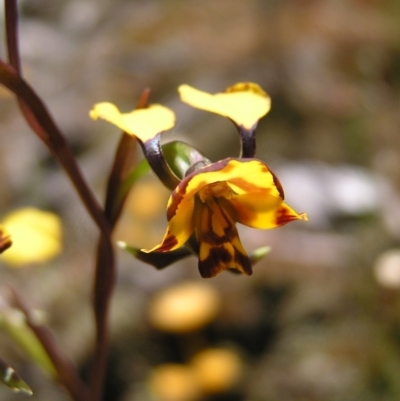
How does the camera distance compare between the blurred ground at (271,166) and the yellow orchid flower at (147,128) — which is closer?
the yellow orchid flower at (147,128)

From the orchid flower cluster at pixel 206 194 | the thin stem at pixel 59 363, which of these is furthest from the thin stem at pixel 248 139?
the thin stem at pixel 59 363

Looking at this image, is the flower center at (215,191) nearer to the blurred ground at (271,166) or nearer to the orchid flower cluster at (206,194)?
the orchid flower cluster at (206,194)

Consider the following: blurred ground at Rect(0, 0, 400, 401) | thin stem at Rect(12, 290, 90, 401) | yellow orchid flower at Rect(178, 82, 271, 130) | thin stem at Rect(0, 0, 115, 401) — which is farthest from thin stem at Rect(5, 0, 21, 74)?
blurred ground at Rect(0, 0, 400, 401)

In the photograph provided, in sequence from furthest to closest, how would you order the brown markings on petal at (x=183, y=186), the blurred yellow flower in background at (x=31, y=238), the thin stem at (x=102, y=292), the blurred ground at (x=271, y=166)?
the blurred ground at (x=271, y=166) → the blurred yellow flower in background at (x=31, y=238) → the thin stem at (x=102, y=292) → the brown markings on petal at (x=183, y=186)

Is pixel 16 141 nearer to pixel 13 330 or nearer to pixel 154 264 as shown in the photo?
pixel 13 330

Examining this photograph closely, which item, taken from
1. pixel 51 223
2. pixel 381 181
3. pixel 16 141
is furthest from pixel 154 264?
pixel 16 141

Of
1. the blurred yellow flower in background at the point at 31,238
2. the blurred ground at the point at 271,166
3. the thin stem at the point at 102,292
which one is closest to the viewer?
the thin stem at the point at 102,292

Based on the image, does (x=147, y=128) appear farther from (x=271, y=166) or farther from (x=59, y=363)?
(x=271, y=166)
